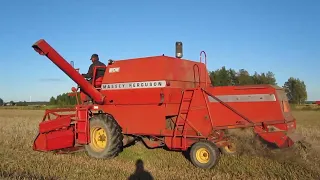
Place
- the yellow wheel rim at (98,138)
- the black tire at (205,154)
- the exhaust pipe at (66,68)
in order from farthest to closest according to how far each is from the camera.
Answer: the yellow wheel rim at (98,138) < the exhaust pipe at (66,68) < the black tire at (205,154)

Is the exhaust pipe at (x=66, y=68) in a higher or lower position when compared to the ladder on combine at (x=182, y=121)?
higher

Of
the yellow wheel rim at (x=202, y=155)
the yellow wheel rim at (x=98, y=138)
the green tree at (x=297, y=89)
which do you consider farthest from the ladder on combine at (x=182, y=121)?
the green tree at (x=297, y=89)

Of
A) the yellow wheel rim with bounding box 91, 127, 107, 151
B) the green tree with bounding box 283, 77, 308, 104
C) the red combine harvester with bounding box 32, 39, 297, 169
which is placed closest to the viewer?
the red combine harvester with bounding box 32, 39, 297, 169

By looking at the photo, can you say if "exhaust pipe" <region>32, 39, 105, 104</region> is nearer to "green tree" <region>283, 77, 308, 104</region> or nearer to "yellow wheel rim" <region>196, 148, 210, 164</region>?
"yellow wheel rim" <region>196, 148, 210, 164</region>

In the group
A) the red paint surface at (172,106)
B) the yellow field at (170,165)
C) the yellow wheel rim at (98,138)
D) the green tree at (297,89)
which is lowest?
the yellow field at (170,165)

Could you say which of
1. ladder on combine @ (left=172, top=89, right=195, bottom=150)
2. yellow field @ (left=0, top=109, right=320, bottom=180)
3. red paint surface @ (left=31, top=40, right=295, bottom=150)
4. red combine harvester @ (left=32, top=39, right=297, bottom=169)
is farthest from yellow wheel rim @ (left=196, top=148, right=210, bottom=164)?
ladder on combine @ (left=172, top=89, right=195, bottom=150)

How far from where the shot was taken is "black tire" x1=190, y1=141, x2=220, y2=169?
7.41 meters

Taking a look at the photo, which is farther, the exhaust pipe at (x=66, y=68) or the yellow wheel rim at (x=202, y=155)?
the exhaust pipe at (x=66, y=68)

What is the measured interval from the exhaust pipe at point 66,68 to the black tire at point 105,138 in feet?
1.84

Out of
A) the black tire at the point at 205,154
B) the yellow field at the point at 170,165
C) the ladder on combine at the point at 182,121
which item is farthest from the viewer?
the ladder on combine at the point at 182,121

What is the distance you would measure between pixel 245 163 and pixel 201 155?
39.0 inches

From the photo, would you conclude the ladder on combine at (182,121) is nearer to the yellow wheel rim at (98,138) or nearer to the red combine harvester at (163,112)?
the red combine harvester at (163,112)

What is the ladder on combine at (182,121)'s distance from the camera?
27.1 ft

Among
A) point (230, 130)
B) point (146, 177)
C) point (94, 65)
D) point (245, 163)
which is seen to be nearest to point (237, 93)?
point (230, 130)
